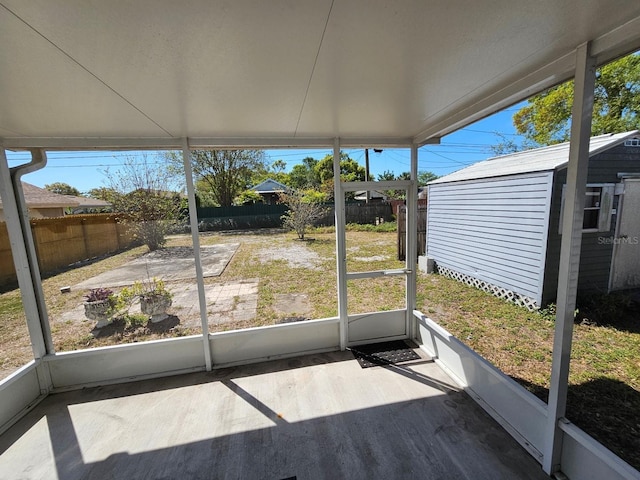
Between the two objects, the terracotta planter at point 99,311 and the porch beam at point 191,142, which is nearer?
the porch beam at point 191,142

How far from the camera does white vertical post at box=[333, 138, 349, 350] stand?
113 inches

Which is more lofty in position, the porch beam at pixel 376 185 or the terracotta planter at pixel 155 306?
Answer: the porch beam at pixel 376 185

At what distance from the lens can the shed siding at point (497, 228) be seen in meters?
3.72

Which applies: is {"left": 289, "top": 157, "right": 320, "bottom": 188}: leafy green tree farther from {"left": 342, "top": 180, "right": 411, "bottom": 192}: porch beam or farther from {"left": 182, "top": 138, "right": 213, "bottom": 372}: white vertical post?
{"left": 182, "top": 138, "right": 213, "bottom": 372}: white vertical post

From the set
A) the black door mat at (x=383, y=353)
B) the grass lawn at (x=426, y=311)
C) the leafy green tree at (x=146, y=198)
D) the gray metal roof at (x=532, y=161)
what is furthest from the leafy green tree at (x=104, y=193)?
the gray metal roof at (x=532, y=161)

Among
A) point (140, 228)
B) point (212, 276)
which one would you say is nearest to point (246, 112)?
point (140, 228)

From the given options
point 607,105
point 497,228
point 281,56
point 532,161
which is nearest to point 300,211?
point 281,56

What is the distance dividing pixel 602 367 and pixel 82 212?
5.25 meters

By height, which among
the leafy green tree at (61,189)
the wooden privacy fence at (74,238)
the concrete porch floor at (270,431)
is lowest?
the concrete porch floor at (270,431)

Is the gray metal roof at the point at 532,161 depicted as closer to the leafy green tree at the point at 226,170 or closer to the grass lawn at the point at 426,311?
the grass lawn at the point at 426,311

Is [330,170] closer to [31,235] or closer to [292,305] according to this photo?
[292,305]

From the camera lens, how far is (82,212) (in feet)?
8.64

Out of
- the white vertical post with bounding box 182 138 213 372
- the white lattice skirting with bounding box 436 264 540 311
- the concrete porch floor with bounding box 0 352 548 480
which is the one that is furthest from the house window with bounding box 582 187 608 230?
the white vertical post with bounding box 182 138 213 372

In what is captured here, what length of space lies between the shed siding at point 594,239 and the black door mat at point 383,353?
225 cm
